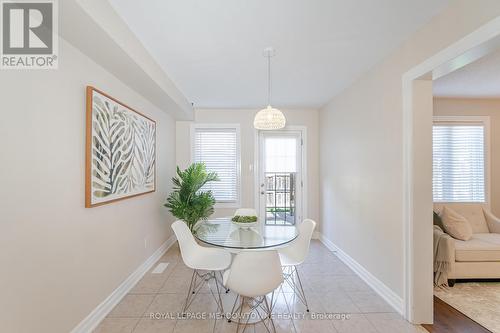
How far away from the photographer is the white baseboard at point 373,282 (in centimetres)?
231

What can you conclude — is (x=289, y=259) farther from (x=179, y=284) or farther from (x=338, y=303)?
(x=179, y=284)

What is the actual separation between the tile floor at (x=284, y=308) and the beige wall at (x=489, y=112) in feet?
9.44

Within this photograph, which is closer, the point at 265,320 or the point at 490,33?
the point at 490,33

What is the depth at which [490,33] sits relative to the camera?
4.66 feet

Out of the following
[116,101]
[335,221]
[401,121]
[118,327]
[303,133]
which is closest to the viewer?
[118,327]

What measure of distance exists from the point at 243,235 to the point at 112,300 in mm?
1450

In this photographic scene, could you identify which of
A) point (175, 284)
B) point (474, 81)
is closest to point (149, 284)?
point (175, 284)

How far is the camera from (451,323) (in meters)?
2.14

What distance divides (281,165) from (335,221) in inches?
58.4

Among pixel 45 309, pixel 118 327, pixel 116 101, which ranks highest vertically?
pixel 116 101

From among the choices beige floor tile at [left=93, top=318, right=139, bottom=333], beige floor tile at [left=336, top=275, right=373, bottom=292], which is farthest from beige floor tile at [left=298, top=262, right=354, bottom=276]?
beige floor tile at [left=93, top=318, right=139, bottom=333]

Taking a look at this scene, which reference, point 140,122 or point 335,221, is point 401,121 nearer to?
point 335,221

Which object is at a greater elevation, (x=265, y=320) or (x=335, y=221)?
(x=335, y=221)

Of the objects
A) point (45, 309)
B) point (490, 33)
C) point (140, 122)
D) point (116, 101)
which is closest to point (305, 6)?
point (490, 33)
